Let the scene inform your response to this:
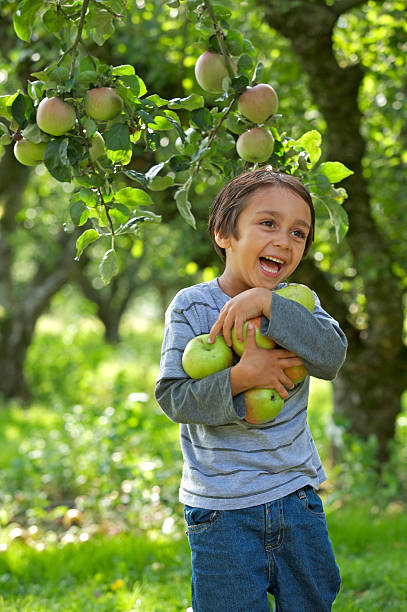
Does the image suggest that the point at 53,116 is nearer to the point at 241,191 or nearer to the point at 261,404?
the point at 241,191

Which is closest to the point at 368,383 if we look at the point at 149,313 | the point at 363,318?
the point at 363,318

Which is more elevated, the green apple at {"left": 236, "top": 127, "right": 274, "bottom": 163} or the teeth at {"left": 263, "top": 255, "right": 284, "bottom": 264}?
the green apple at {"left": 236, "top": 127, "right": 274, "bottom": 163}

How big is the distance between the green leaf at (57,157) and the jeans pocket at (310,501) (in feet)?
3.36

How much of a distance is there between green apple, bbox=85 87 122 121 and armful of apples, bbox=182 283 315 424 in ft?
1.79

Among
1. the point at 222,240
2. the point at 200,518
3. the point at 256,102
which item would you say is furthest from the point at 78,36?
the point at 200,518

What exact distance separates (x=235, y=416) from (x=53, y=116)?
83 centimetres

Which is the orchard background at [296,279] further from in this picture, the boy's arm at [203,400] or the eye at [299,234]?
the boy's arm at [203,400]

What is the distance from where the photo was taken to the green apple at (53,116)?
1542 mm

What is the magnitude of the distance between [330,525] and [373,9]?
11.4 feet

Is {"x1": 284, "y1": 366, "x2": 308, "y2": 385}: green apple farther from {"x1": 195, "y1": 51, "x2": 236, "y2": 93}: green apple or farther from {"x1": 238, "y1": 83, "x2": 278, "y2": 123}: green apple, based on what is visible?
{"x1": 195, "y1": 51, "x2": 236, "y2": 93}: green apple

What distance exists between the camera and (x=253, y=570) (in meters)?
1.64

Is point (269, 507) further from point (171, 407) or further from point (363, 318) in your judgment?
point (363, 318)

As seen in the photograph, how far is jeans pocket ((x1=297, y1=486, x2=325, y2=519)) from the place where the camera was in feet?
5.61

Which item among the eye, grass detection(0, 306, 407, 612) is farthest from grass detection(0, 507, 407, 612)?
the eye
